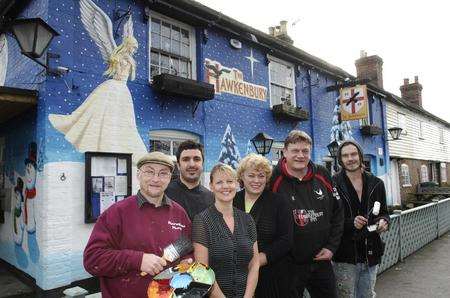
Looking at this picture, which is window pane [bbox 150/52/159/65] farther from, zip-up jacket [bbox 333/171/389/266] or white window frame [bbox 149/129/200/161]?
zip-up jacket [bbox 333/171/389/266]

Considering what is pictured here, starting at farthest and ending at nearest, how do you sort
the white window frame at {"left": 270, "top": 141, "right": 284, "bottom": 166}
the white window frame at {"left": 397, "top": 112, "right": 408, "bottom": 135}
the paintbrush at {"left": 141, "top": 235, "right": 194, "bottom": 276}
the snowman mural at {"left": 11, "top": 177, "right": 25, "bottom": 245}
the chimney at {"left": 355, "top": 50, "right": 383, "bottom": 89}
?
the white window frame at {"left": 397, "top": 112, "right": 408, "bottom": 135} < the chimney at {"left": 355, "top": 50, "right": 383, "bottom": 89} < the white window frame at {"left": 270, "top": 141, "right": 284, "bottom": 166} < the snowman mural at {"left": 11, "top": 177, "right": 25, "bottom": 245} < the paintbrush at {"left": 141, "top": 235, "right": 194, "bottom": 276}

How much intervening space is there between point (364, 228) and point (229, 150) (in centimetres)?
565

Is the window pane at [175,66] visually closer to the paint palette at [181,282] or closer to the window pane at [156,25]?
the window pane at [156,25]

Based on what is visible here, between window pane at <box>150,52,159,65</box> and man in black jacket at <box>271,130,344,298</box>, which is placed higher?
window pane at <box>150,52,159,65</box>

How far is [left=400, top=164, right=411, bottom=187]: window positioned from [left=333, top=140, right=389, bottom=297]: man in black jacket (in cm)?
1746

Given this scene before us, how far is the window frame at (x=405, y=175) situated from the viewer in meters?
19.2

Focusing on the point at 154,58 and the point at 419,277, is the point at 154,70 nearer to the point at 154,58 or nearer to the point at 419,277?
the point at 154,58

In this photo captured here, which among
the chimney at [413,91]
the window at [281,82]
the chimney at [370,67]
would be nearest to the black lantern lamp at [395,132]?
the chimney at [370,67]

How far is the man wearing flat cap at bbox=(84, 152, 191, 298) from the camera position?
2.00 metres

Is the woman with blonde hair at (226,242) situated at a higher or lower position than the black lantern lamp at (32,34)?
lower

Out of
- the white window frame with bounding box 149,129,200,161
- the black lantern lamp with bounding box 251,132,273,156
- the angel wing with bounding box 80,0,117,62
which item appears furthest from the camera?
the black lantern lamp with bounding box 251,132,273,156

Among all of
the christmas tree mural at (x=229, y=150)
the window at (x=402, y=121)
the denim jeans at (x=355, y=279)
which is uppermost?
the window at (x=402, y=121)

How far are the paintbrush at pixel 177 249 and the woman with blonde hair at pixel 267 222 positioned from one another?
0.75m

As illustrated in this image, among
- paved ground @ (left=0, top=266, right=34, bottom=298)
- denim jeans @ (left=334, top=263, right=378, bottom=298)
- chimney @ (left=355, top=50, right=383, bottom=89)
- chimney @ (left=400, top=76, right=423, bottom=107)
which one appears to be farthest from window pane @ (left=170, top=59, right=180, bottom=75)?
chimney @ (left=400, top=76, right=423, bottom=107)
